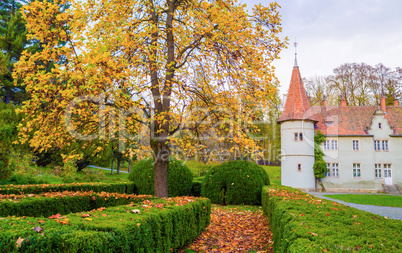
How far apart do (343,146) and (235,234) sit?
2328cm

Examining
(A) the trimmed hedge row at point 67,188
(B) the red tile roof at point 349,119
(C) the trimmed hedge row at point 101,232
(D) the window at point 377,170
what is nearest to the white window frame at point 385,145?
(B) the red tile roof at point 349,119

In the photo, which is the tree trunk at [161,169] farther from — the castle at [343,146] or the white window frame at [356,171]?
the white window frame at [356,171]

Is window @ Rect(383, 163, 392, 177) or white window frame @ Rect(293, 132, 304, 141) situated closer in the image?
white window frame @ Rect(293, 132, 304, 141)

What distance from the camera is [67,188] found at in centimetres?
926

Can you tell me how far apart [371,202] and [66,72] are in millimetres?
17223

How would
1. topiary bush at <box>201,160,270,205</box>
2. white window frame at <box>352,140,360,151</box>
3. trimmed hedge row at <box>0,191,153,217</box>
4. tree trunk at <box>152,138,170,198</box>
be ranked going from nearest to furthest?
trimmed hedge row at <box>0,191,153,217</box>
tree trunk at <box>152,138,170,198</box>
topiary bush at <box>201,160,270,205</box>
white window frame at <box>352,140,360,151</box>

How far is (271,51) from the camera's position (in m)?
7.60

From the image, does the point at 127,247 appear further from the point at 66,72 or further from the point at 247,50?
the point at 247,50

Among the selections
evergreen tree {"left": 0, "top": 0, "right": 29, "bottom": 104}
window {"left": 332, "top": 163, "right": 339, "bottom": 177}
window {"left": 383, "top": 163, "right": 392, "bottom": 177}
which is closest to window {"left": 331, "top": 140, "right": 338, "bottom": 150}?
window {"left": 332, "top": 163, "right": 339, "bottom": 177}

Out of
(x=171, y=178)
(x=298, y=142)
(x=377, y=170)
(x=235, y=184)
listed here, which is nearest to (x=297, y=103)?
(x=298, y=142)

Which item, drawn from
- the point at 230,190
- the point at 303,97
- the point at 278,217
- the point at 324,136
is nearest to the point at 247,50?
the point at 278,217

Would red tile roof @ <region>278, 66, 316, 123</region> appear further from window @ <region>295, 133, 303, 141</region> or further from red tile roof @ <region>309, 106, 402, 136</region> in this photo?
red tile roof @ <region>309, 106, 402, 136</region>

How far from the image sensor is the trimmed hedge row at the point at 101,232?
8.38 feet

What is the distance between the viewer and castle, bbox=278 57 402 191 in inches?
989
